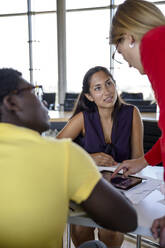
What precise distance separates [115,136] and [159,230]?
3.94 feet

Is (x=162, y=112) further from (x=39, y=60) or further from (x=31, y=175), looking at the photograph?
(x=39, y=60)

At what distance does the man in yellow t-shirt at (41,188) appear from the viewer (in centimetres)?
73

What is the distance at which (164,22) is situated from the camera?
3.68ft

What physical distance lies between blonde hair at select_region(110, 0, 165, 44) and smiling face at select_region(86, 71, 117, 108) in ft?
3.00

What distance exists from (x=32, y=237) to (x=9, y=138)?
0.93 ft

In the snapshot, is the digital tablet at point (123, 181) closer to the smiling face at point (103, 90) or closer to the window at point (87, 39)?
the smiling face at point (103, 90)

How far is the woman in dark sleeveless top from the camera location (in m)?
2.12

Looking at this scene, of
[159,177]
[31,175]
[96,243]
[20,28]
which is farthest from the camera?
[20,28]

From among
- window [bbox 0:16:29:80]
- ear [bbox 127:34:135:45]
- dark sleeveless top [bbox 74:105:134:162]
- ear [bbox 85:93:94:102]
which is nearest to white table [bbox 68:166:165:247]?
ear [bbox 127:34:135:45]

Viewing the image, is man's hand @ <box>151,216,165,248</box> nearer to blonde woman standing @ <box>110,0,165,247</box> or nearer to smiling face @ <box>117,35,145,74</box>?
blonde woman standing @ <box>110,0,165,247</box>

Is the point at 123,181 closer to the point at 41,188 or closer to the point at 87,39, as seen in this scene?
the point at 41,188

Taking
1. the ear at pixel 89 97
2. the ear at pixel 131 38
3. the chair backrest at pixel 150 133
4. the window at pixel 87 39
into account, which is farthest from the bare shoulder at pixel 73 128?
the window at pixel 87 39

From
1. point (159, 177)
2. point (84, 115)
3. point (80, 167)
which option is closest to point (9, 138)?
point (80, 167)

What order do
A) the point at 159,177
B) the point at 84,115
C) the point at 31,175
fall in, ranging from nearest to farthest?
the point at 31,175, the point at 159,177, the point at 84,115
